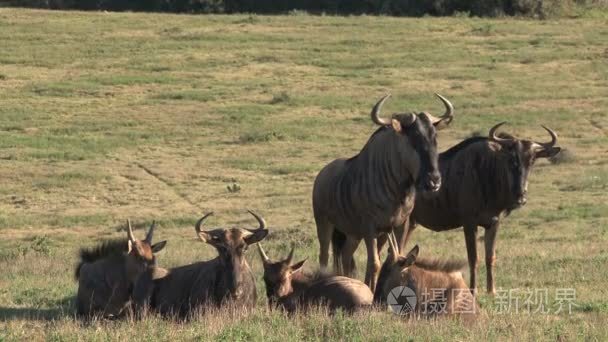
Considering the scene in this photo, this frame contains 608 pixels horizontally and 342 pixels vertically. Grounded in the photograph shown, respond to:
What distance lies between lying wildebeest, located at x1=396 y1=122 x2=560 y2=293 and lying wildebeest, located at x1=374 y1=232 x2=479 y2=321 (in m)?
2.79

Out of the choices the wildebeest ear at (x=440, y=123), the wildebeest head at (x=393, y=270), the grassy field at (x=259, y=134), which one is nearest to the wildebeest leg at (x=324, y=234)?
the grassy field at (x=259, y=134)

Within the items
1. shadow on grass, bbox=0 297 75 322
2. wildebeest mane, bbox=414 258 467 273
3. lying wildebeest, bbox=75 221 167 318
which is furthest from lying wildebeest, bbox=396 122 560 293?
shadow on grass, bbox=0 297 75 322

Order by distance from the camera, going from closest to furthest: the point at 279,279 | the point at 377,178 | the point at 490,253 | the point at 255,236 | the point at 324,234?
the point at 255,236 < the point at 279,279 < the point at 377,178 < the point at 490,253 < the point at 324,234

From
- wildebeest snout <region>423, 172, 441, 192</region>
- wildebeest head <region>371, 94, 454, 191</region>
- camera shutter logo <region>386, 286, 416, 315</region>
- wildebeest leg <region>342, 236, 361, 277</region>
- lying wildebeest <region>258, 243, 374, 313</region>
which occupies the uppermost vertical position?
wildebeest head <region>371, 94, 454, 191</region>

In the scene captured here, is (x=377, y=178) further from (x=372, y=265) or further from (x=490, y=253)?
(x=490, y=253)

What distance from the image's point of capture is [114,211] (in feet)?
84.8

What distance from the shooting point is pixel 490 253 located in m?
14.8

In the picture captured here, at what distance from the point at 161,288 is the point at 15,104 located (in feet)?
85.8

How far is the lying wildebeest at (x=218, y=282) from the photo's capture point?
1188 cm

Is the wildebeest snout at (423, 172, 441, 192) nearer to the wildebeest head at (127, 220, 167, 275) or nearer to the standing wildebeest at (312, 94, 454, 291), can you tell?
the standing wildebeest at (312, 94, 454, 291)

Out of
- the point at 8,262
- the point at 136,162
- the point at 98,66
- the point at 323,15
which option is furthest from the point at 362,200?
the point at 323,15

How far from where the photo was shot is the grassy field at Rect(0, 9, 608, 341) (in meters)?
12.8

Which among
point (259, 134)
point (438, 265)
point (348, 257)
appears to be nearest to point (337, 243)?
point (348, 257)

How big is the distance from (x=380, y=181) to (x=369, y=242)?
2.08 feet
